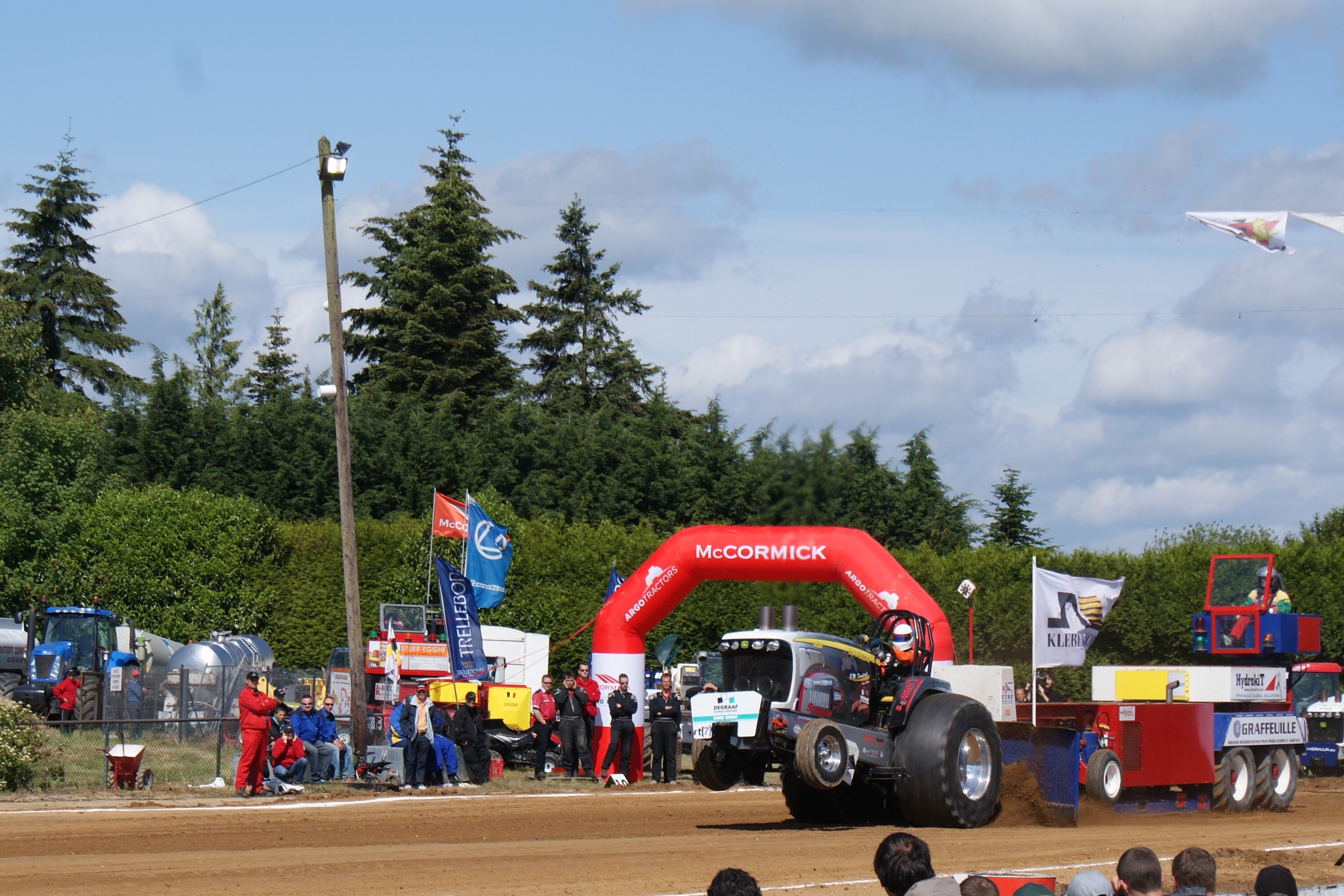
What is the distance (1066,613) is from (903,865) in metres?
15.3

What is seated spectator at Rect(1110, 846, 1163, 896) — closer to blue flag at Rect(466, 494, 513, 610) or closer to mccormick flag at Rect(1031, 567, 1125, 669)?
mccormick flag at Rect(1031, 567, 1125, 669)

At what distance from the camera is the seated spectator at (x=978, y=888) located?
20.3ft

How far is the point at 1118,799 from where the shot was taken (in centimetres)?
1830

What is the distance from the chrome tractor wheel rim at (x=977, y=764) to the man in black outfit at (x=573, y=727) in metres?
8.28

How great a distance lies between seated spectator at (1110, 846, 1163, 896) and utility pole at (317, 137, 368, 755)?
17.3 metres

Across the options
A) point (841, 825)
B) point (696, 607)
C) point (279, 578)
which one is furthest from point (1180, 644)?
point (279, 578)

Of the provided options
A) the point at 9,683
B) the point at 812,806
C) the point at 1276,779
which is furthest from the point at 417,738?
the point at 9,683

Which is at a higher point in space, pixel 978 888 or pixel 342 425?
pixel 342 425

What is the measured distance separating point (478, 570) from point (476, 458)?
74.0ft

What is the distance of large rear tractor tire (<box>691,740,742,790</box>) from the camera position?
15578 millimetres

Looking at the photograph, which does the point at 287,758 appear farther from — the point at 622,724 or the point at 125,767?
the point at 622,724

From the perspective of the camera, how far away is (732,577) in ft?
66.1

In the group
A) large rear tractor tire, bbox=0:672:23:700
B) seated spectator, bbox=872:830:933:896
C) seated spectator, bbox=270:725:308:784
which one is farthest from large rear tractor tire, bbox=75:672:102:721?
seated spectator, bbox=872:830:933:896

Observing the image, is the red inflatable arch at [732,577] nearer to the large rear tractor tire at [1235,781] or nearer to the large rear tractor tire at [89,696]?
the large rear tractor tire at [1235,781]
